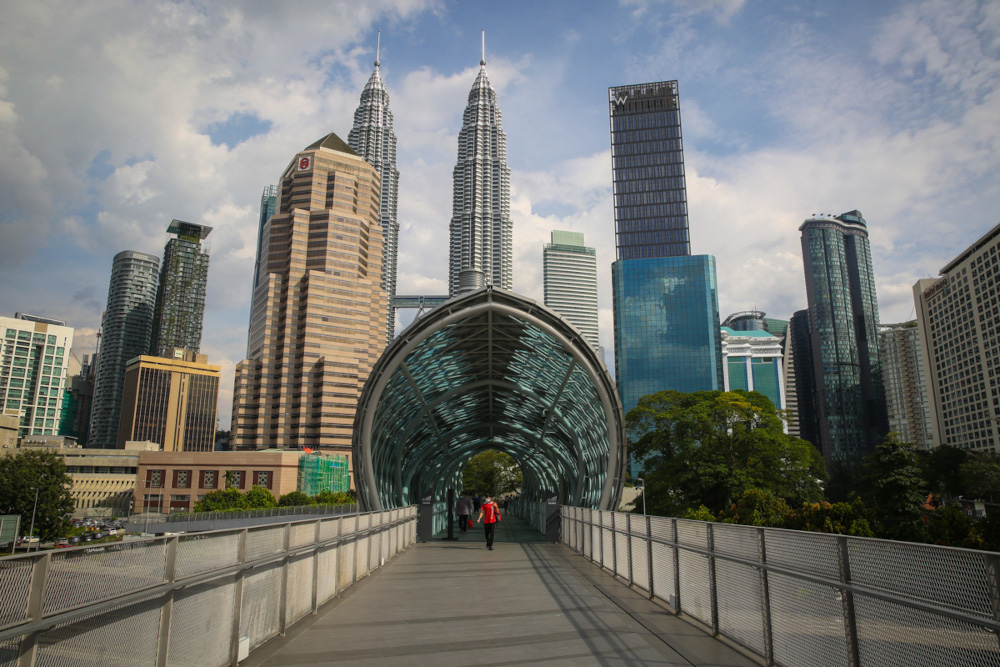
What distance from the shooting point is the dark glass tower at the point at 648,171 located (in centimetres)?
12781

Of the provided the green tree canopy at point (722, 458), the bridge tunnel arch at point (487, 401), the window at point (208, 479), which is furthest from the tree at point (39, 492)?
the green tree canopy at point (722, 458)

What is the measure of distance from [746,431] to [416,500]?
1959cm

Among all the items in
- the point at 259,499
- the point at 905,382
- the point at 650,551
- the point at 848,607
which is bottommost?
the point at 259,499

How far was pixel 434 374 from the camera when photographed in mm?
26344

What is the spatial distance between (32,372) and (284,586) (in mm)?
172392

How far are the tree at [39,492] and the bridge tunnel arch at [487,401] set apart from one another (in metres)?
31.0

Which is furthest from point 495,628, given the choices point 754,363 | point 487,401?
point 754,363

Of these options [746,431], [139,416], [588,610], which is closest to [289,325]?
[139,416]

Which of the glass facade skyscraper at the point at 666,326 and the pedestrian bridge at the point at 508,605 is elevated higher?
the glass facade skyscraper at the point at 666,326

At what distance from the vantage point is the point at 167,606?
15.2 ft

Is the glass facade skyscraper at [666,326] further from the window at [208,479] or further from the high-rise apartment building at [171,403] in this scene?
the high-rise apartment building at [171,403]

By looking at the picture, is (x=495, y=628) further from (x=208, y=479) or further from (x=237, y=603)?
(x=208, y=479)

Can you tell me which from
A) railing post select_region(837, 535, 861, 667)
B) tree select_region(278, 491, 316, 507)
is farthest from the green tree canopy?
tree select_region(278, 491, 316, 507)

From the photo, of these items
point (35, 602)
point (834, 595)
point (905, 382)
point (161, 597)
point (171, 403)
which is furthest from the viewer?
point (905, 382)
